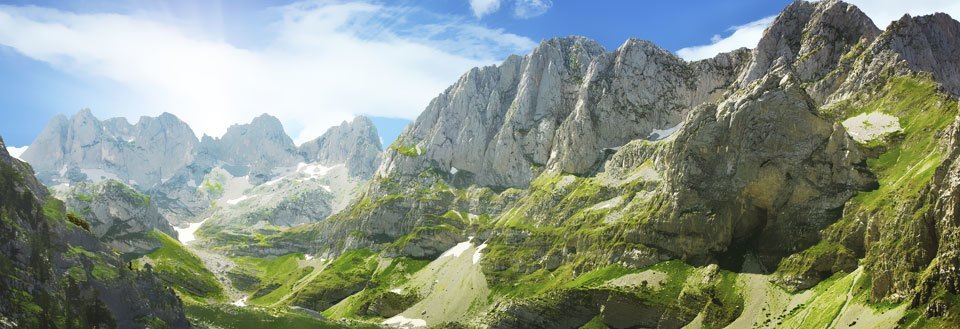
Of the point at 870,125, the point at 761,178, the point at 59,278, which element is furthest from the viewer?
the point at 870,125

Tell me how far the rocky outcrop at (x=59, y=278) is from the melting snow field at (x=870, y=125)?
577 ft

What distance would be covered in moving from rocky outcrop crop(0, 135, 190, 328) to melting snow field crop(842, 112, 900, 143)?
577 feet

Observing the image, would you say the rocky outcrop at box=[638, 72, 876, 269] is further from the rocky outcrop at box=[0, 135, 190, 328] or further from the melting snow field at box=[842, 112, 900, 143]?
the rocky outcrop at box=[0, 135, 190, 328]

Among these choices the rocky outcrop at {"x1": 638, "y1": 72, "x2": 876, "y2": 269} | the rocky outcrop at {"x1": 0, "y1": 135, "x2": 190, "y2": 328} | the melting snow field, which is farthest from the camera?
the melting snow field

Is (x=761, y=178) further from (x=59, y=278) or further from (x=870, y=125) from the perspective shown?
(x=59, y=278)

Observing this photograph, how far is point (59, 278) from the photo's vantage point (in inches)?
3659

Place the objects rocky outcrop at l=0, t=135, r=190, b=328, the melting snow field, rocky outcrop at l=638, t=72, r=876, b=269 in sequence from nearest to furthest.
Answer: rocky outcrop at l=0, t=135, r=190, b=328
rocky outcrop at l=638, t=72, r=876, b=269
the melting snow field

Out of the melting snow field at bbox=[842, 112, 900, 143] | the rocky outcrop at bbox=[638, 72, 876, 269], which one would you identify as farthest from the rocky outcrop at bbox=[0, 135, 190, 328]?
the melting snow field at bbox=[842, 112, 900, 143]

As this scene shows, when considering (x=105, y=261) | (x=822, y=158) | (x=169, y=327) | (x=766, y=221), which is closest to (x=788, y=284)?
(x=766, y=221)

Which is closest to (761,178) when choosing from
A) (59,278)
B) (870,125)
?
(870,125)

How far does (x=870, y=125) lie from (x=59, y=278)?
196206 millimetres

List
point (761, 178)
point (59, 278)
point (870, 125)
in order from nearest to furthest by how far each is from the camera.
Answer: point (59, 278) < point (761, 178) < point (870, 125)

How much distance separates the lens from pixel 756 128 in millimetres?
161875

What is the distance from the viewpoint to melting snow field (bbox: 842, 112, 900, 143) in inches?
6634
